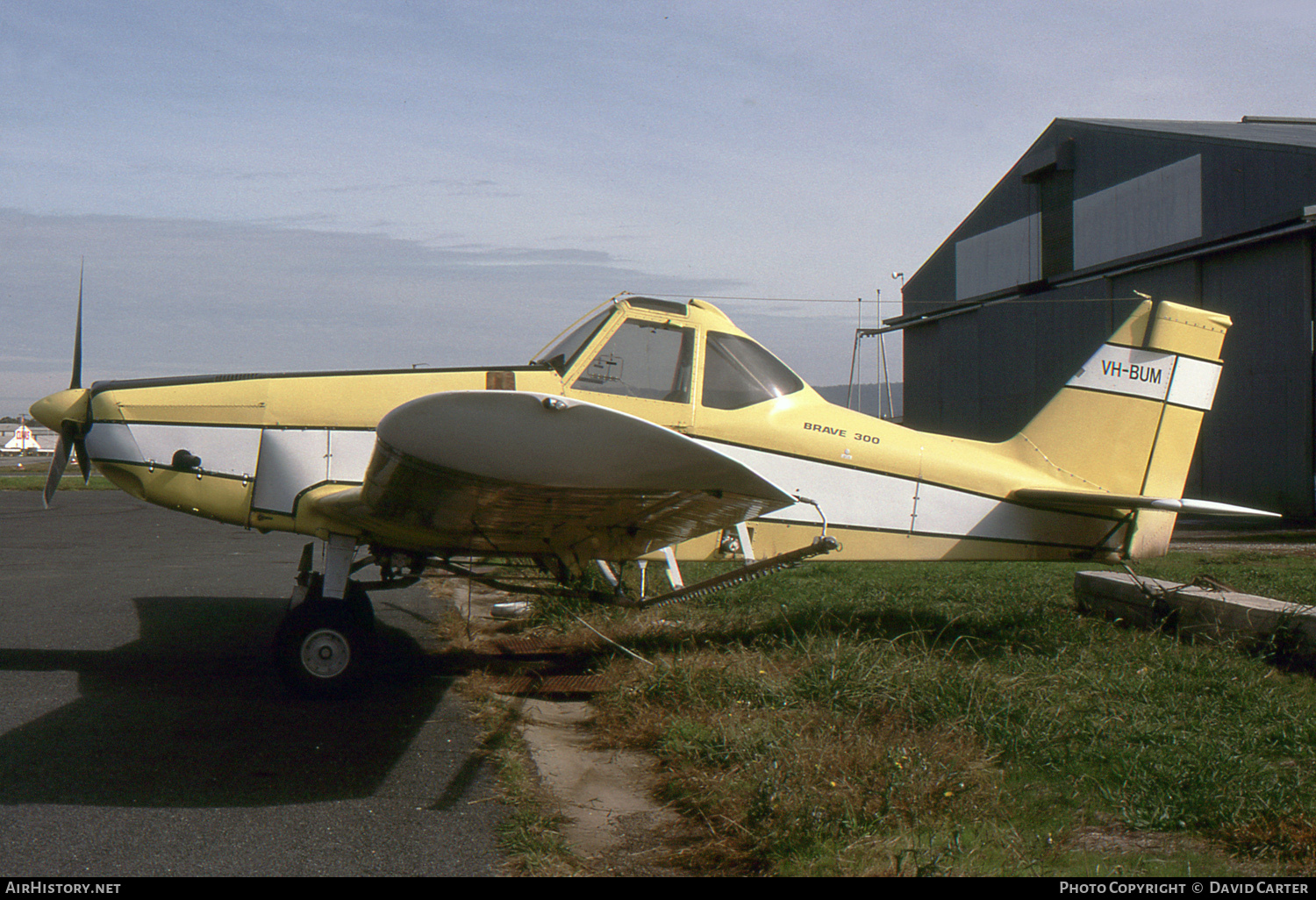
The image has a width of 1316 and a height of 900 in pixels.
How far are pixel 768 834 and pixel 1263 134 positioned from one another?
2064cm

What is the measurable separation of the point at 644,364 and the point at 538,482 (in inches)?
79.6

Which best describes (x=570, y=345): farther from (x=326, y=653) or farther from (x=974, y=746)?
(x=974, y=746)

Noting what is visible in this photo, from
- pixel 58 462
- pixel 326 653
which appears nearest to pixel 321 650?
pixel 326 653

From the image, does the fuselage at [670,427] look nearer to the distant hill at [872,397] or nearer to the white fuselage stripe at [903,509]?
the white fuselage stripe at [903,509]

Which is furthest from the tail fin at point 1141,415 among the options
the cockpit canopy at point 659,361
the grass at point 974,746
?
the cockpit canopy at point 659,361

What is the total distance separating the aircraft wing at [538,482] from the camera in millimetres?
3197

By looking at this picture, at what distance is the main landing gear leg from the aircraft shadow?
115mm

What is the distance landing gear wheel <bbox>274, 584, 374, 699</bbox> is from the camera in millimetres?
4922

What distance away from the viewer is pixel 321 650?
16.4 feet

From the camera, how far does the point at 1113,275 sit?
19.1 meters

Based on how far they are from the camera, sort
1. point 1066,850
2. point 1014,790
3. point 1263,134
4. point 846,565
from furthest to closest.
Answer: point 1263,134, point 846,565, point 1014,790, point 1066,850

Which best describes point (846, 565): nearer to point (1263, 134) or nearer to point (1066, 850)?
point (1066, 850)

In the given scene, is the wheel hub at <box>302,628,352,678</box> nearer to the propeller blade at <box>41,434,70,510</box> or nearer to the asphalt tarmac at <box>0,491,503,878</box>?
the asphalt tarmac at <box>0,491,503,878</box>
